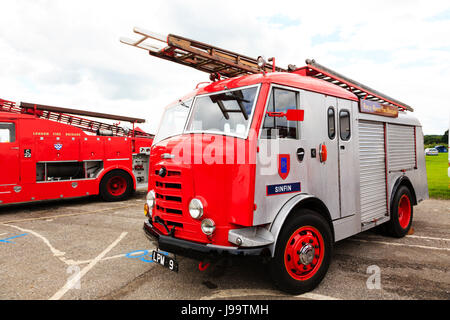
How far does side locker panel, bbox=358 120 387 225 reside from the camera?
14.2 ft

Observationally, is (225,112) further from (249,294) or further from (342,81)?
(342,81)

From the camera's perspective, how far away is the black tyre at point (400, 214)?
5027mm

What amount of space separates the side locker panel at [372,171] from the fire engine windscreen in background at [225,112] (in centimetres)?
210

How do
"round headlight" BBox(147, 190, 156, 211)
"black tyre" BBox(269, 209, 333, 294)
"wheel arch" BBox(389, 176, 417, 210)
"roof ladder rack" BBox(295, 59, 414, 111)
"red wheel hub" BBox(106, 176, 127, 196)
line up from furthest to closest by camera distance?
1. "red wheel hub" BBox(106, 176, 127, 196)
2. "wheel arch" BBox(389, 176, 417, 210)
3. "roof ladder rack" BBox(295, 59, 414, 111)
4. "round headlight" BBox(147, 190, 156, 211)
5. "black tyre" BBox(269, 209, 333, 294)

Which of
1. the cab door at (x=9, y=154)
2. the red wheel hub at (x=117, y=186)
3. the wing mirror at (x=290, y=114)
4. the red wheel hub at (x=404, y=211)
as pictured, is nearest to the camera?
the wing mirror at (x=290, y=114)

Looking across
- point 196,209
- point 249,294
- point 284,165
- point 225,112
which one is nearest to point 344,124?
point 284,165

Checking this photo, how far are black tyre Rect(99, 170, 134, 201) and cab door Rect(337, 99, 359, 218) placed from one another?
789 centimetres

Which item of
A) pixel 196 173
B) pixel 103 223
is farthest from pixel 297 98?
pixel 103 223

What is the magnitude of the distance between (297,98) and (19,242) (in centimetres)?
547

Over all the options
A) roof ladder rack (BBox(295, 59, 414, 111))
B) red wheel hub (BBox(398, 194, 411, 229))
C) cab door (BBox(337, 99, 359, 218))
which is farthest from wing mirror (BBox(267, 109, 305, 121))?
red wheel hub (BBox(398, 194, 411, 229))

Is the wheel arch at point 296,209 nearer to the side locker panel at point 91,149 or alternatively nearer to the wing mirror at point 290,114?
the wing mirror at point 290,114

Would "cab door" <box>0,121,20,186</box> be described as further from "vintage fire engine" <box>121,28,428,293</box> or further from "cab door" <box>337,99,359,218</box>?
"cab door" <box>337,99,359,218</box>

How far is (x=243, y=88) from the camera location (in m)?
3.35

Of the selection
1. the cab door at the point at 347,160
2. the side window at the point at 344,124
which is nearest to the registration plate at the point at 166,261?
the cab door at the point at 347,160
